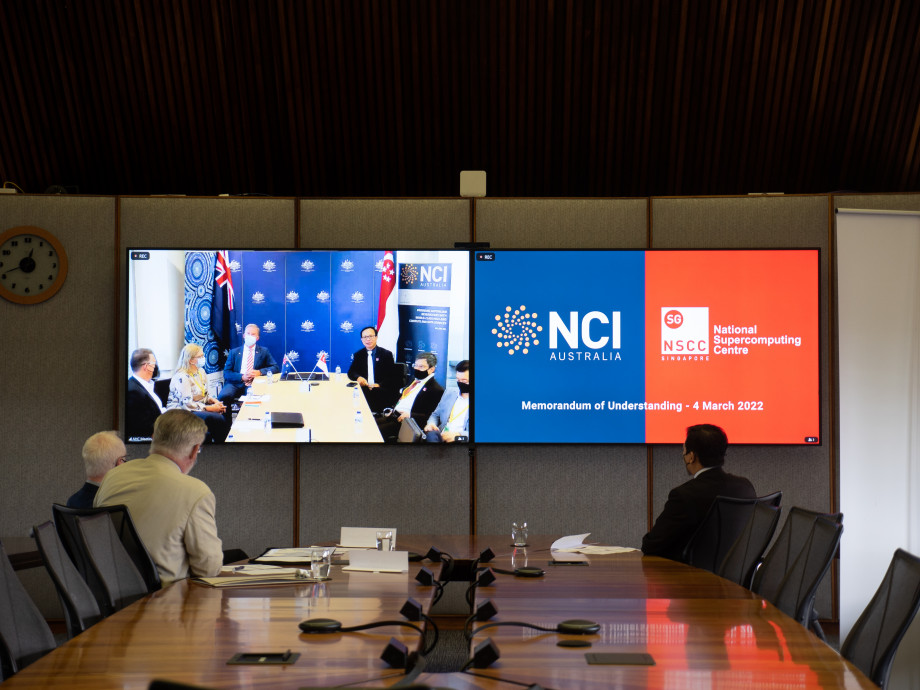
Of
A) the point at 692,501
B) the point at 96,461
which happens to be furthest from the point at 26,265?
the point at 692,501

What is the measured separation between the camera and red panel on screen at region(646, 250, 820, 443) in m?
5.60

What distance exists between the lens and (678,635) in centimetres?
229

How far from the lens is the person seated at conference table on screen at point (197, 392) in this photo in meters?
5.60

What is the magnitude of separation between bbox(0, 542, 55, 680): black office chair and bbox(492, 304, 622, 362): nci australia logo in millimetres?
3573

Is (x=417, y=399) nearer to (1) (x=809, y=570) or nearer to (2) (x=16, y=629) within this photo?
(1) (x=809, y=570)

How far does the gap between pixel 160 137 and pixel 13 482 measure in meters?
2.74

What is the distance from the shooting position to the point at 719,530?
4.00 m

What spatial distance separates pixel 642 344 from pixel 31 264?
4052 millimetres

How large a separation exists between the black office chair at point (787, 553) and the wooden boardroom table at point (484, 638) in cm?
25

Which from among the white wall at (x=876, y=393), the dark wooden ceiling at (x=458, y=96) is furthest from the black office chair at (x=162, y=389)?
the white wall at (x=876, y=393)

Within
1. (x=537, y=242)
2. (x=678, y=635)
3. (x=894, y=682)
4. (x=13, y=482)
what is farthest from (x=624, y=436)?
(x=13, y=482)

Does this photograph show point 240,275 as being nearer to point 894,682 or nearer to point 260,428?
point 260,428

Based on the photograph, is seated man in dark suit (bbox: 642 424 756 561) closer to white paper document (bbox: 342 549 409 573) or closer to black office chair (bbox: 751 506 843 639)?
black office chair (bbox: 751 506 843 639)

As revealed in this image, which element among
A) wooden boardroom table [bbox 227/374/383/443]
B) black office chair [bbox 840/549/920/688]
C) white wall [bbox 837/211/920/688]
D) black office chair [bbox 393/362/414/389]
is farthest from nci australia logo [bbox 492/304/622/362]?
black office chair [bbox 840/549/920/688]
